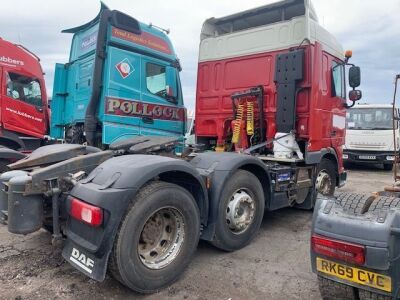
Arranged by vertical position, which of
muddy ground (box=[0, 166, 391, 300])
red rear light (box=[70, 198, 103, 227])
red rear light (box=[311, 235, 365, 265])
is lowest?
muddy ground (box=[0, 166, 391, 300])

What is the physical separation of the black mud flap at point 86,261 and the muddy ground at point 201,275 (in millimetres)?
305

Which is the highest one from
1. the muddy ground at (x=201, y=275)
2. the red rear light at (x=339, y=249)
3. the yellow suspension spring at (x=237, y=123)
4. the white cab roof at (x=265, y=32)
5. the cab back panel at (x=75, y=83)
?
the white cab roof at (x=265, y=32)

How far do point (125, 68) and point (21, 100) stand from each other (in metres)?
4.07

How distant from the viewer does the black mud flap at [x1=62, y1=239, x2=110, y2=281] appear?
2715mm

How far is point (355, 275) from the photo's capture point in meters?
2.37

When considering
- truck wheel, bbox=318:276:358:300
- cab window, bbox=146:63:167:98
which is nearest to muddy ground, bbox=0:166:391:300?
truck wheel, bbox=318:276:358:300

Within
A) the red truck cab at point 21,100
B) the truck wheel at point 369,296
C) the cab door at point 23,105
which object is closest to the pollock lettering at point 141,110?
the red truck cab at point 21,100

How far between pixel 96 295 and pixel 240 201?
1.77 metres

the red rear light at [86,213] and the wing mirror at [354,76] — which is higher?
the wing mirror at [354,76]

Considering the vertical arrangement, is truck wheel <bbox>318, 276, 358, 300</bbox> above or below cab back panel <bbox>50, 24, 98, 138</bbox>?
below

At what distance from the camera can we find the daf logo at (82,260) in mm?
2775

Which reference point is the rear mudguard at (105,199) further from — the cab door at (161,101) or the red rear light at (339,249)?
the cab door at (161,101)

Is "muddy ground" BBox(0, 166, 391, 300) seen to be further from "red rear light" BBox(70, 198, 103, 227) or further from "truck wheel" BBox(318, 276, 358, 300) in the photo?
"red rear light" BBox(70, 198, 103, 227)

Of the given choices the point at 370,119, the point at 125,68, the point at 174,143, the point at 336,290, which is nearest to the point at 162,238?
the point at 174,143
